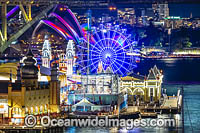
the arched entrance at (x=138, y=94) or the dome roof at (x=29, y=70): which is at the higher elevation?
the dome roof at (x=29, y=70)

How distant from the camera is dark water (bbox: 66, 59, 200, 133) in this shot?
1359 inches

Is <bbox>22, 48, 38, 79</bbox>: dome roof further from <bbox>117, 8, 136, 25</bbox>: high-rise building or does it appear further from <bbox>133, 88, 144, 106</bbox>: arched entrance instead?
<bbox>117, 8, 136, 25</bbox>: high-rise building

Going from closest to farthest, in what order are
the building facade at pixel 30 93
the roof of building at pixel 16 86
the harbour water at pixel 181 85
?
the building facade at pixel 30 93 → the roof of building at pixel 16 86 → the harbour water at pixel 181 85

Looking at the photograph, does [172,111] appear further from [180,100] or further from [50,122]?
[50,122]

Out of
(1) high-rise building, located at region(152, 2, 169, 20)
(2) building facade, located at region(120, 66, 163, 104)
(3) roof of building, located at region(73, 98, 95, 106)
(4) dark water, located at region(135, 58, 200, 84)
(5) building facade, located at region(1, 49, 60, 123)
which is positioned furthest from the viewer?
(1) high-rise building, located at region(152, 2, 169, 20)

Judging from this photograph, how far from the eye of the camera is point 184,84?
191 ft

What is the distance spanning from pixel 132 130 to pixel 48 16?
2913 cm

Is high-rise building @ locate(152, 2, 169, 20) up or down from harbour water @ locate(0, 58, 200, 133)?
up

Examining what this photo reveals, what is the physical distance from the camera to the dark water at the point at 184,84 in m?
34.5

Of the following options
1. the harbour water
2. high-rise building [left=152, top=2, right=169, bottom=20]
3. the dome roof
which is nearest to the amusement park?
the dome roof

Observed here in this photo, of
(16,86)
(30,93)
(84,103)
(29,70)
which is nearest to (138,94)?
(84,103)

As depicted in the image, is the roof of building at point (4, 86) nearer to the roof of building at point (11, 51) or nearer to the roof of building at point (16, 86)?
the roof of building at point (16, 86)

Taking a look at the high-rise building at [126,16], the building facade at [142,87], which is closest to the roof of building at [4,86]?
the building facade at [142,87]

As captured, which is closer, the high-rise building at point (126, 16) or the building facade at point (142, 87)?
the building facade at point (142, 87)
